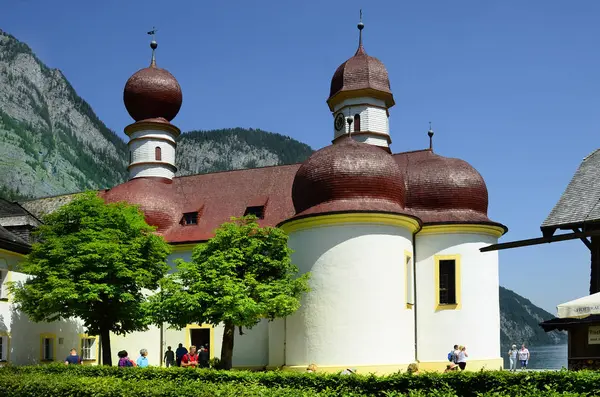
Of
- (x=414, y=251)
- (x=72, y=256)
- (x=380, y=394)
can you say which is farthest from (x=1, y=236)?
(x=380, y=394)

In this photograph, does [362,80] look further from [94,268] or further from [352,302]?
[94,268]

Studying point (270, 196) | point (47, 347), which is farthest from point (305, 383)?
point (270, 196)

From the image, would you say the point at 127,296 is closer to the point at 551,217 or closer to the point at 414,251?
the point at 414,251

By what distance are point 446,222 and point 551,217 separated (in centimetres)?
1169

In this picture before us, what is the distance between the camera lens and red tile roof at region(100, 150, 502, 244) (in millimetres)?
33156

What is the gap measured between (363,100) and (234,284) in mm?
16607

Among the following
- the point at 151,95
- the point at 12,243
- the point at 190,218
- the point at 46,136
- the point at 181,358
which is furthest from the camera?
the point at 46,136

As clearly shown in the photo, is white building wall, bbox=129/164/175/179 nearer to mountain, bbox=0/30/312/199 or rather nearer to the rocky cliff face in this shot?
the rocky cliff face

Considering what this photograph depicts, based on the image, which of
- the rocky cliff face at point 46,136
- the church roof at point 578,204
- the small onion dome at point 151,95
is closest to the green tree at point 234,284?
the church roof at point 578,204

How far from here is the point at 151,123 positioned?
142 ft

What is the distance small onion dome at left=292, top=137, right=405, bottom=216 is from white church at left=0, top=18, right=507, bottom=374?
0.06 meters

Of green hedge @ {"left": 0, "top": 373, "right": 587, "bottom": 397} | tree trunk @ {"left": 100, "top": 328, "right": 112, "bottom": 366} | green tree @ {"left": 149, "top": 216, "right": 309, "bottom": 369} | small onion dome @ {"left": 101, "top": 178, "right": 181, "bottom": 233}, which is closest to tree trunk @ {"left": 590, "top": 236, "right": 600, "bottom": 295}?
green hedge @ {"left": 0, "top": 373, "right": 587, "bottom": 397}

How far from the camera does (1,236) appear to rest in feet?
104

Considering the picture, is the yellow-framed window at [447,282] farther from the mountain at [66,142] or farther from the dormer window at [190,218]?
the mountain at [66,142]
